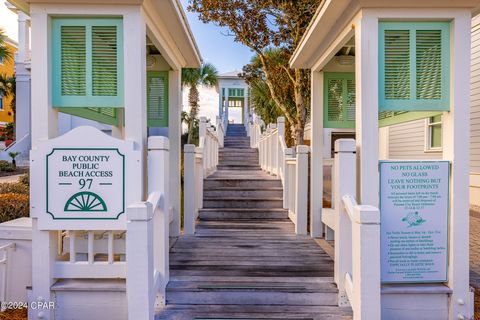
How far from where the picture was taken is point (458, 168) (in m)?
2.77

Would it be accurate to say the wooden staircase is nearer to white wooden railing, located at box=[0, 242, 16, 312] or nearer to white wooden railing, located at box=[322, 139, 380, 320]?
white wooden railing, located at box=[322, 139, 380, 320]

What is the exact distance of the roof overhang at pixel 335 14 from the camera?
271 centimetres

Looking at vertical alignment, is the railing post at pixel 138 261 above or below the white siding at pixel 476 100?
below

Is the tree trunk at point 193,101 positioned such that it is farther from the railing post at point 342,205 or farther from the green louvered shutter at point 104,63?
the railing post at point 342,205

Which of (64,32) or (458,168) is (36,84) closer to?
(64,32)

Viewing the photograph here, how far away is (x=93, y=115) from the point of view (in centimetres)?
351

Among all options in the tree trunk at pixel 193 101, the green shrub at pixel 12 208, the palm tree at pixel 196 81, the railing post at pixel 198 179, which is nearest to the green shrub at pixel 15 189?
the green shrub at pixel 12 208

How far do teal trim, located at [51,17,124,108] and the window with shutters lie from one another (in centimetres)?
215

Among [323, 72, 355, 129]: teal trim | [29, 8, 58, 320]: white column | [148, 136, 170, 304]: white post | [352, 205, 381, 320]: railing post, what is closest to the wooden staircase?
[148, 136, 170, 304]: white post

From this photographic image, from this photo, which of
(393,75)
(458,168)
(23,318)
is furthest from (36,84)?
(458,168)

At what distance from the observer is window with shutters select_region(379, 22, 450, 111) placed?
111 inches

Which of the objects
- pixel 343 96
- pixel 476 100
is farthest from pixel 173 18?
pixel 476 100

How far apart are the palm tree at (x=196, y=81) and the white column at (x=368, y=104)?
15.0 m

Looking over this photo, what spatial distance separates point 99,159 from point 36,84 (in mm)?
798
